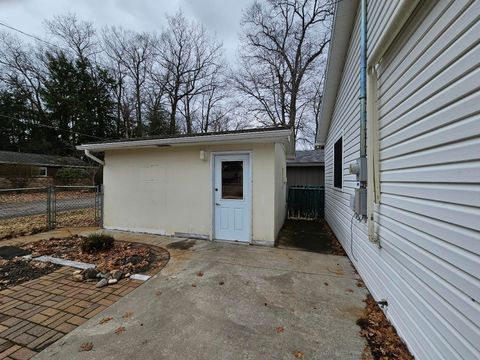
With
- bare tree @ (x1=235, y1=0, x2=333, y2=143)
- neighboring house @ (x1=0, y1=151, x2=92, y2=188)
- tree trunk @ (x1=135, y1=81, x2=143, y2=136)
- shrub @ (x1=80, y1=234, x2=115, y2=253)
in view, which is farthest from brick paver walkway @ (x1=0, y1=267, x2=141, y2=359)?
tree trunk @ (x1=135, y1=81, x2=143, y2=136)

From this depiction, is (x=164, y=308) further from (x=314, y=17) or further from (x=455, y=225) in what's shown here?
(x=314, y=17)

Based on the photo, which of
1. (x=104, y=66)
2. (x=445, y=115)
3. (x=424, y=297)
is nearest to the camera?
(x=445, y=115)

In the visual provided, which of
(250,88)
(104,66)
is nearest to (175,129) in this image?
(250,88)

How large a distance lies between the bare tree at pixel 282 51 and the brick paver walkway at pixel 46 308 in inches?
650

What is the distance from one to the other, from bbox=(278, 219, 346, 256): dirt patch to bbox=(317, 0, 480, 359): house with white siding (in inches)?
71.2

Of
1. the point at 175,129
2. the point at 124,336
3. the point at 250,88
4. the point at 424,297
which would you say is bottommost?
the point at 124,336

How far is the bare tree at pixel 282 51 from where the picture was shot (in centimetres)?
1641

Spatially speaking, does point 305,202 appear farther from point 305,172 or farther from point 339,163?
point 339,163

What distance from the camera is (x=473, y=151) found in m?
1.42

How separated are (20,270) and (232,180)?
413 centimetres

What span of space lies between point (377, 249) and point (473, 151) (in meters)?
1.93

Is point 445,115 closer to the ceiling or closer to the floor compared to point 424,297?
closer to the ceiling

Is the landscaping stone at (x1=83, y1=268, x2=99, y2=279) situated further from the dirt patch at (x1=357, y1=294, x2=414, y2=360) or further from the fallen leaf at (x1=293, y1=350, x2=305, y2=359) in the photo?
the dirt patch at (x1=357, y1=294, x2=414, y2=360)

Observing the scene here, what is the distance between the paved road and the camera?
24.5ft
